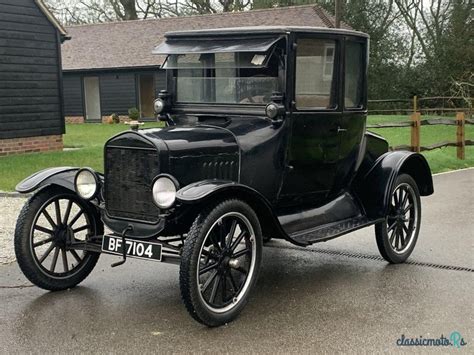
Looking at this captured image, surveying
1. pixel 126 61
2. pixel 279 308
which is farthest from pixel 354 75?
pixel 126 61

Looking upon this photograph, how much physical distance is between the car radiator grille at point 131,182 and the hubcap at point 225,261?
1.63ft

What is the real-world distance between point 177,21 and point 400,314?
2883cm

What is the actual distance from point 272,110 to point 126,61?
25081 mm

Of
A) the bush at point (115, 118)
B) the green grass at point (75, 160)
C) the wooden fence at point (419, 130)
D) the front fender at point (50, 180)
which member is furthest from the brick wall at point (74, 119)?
the front fender at point (50, 180)

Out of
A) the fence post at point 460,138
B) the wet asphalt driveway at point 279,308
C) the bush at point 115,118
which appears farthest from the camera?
the bush at point 115,118

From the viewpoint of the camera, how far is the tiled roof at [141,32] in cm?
2831

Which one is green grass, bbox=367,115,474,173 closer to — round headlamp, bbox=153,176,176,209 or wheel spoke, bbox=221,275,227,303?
wheel spoke, bbox=221,275,227,303

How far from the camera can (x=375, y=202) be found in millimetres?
5695

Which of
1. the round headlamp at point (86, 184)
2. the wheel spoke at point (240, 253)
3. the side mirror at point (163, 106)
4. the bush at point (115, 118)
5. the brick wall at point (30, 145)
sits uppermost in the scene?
the side mirror at point (163, 106)

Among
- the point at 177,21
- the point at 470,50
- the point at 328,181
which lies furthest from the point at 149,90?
the point at 328,181

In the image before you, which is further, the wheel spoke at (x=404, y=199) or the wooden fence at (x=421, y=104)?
the wooden fence at (x=421, y=104)

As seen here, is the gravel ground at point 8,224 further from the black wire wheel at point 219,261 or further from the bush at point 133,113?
the bush at point 133,113

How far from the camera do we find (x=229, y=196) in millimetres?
4363

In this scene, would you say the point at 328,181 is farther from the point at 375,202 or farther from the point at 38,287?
the point at 38,287
